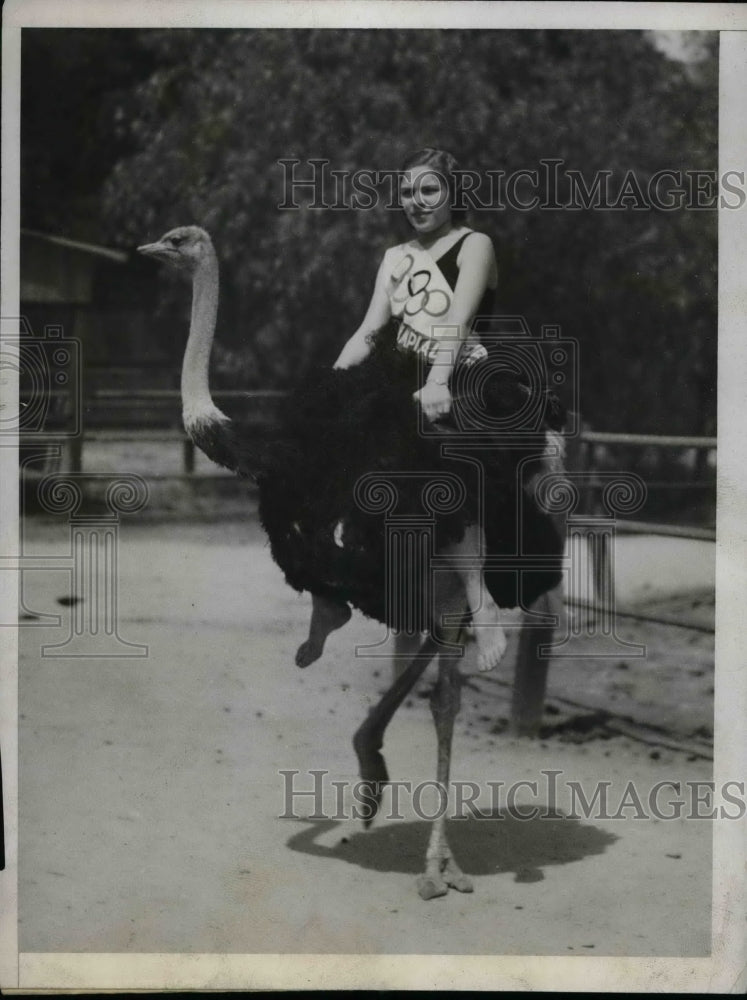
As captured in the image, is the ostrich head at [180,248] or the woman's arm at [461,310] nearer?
the woman's arm at [461,310]

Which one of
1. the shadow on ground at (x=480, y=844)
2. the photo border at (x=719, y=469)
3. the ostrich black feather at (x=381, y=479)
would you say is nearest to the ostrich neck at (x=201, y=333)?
the ostrich black feather at (x=381, y=479)

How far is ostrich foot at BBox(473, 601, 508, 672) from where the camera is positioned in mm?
5191

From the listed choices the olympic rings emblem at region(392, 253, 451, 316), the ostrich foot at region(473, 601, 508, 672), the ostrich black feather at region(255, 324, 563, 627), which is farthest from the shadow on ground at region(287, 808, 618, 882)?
the olympic rings emblem at region(392, 253, 451, 316)

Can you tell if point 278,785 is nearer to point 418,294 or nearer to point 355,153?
point 418,294

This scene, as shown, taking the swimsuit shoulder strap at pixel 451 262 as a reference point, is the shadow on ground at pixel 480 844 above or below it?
below

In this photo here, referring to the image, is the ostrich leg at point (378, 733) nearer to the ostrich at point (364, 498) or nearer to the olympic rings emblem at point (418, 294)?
the ostrich at point (364, 498)

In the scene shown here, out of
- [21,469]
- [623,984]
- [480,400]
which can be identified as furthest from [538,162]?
[623,984]

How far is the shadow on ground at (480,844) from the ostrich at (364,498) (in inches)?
2.4

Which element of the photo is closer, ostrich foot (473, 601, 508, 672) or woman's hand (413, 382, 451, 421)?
woman's hand (413, 382, 451, 421)

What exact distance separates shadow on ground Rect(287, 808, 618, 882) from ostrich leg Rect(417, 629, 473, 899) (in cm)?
4

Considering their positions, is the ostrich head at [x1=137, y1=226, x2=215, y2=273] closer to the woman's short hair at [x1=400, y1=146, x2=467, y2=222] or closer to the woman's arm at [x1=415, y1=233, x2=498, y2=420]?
the woman's short hair at [x1=400, y1=146, x2=467, y2=222]

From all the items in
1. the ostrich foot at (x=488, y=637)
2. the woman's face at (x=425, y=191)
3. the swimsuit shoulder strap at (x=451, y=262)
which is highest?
the woman's face at (x=425, y=191)

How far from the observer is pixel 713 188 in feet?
17.0

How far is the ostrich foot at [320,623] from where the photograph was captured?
17.1 feet
